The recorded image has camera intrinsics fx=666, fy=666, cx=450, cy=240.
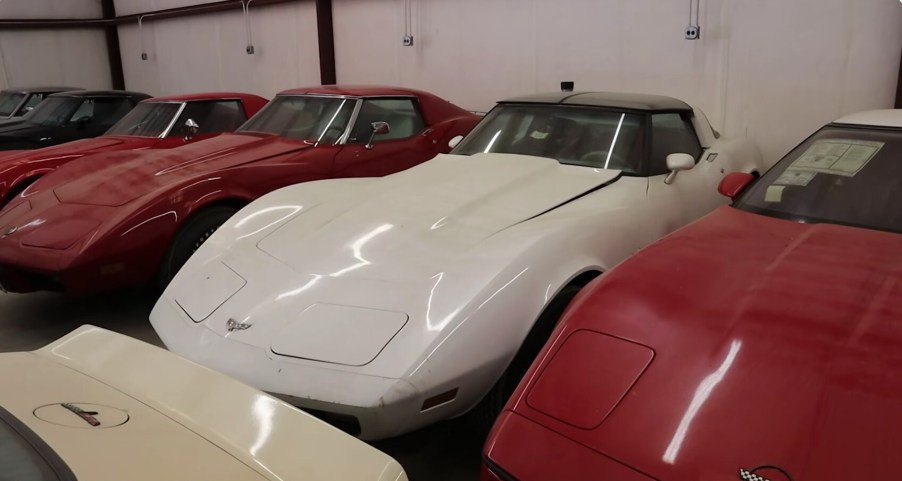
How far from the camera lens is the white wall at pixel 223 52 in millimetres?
8586

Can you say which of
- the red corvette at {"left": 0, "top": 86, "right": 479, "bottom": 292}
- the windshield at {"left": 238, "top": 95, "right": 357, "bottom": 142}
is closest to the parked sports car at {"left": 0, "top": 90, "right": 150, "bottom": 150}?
the red corvette at {"left": 0, "top": 86, "right": 479, "bottom": 292}

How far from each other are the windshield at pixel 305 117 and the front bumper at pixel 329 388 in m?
2.71

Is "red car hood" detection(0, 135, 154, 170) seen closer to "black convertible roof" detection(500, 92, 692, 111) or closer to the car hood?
the car hood

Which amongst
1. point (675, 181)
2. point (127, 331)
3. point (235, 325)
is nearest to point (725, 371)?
point (235, 325)

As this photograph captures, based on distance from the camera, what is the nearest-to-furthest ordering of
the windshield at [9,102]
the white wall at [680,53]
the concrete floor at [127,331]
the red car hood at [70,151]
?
the concrete floor at [127,331] < the white wall at [680,53] < the red car hood at [70,151] < the windshield at [9,102]

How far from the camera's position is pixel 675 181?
3.45 meters

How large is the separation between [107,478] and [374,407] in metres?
1.00

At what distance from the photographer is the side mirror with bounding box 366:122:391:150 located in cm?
475

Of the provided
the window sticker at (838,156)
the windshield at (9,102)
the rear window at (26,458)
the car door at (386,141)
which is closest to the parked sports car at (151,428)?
the rear window at (26,458)

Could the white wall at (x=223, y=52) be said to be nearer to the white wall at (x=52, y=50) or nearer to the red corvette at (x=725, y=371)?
the white wall at (x=52, y=50)

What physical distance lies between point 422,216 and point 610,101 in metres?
1.46

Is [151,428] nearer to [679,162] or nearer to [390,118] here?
[679,162]

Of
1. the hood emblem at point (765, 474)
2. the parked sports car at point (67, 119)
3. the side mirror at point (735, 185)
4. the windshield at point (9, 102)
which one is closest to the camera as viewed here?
the hood emblem at point (765, 474)

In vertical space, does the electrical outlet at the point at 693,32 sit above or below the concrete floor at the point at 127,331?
above
